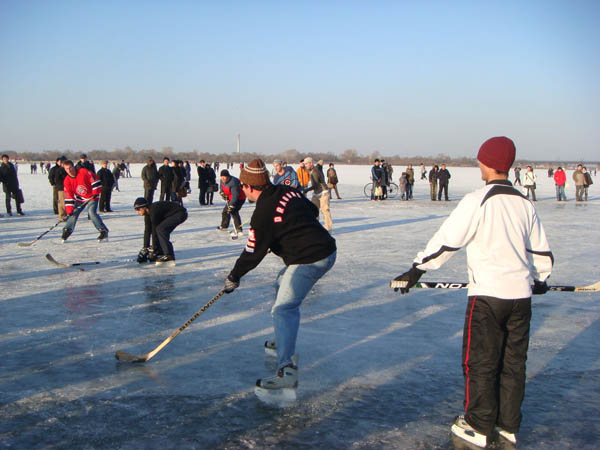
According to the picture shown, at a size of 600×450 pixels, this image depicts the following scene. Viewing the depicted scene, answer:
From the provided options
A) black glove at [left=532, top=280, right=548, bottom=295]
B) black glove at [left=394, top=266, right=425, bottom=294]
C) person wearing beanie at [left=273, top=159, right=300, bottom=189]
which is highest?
person wearing beanie at [left=273, top=159, right=300, bottom=189]

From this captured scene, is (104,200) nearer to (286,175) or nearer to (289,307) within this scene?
(286,175)

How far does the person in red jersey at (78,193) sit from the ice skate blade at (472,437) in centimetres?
853

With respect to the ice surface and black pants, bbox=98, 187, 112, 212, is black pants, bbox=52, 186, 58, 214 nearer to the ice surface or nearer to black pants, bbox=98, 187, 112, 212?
black pants, bbox=98, 187, 112, 212

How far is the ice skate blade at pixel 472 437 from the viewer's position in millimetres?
2844

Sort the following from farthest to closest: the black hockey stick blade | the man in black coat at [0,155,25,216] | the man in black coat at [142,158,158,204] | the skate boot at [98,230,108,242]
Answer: the man in black coat at [142,158,158,204]
the man in black coat at [0,155,25,216]
the skate boot at [98,230,108,242]
the black hockey stick blade

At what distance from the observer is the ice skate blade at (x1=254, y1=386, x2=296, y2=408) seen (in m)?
3.35

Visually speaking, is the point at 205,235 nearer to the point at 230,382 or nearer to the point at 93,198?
the point at 93,198

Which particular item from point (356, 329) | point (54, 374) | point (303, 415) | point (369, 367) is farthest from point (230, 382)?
point (356, 329)

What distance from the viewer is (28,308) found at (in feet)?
18.3

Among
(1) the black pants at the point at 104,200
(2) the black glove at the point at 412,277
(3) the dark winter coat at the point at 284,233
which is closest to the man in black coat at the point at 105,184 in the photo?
(1) the black pants at the point at 104,200

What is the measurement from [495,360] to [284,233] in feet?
5.09

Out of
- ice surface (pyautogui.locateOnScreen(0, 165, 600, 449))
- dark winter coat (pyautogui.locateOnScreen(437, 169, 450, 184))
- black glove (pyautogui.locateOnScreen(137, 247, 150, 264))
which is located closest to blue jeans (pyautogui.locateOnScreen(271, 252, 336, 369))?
ice surface (pyautogui.locateOnScreen(0, 165, 600, 449))

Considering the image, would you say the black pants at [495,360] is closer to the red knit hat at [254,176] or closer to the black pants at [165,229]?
the red knit hat at [254,176]

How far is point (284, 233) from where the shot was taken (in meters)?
3.60
